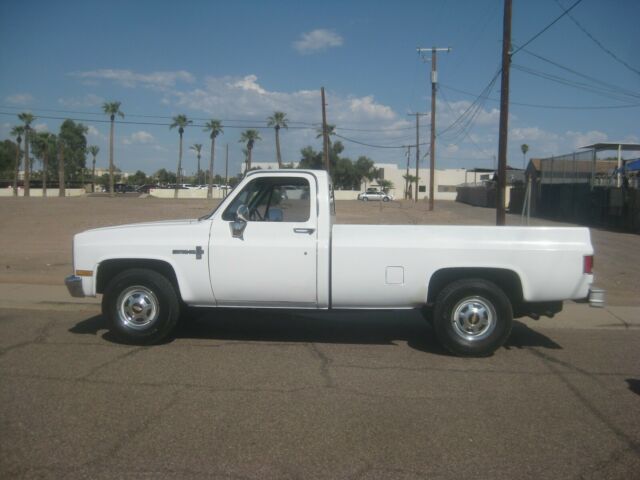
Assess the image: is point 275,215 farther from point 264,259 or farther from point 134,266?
point 134,266

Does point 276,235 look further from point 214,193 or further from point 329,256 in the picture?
point 214,193

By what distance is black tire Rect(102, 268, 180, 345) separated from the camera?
7.12 meters

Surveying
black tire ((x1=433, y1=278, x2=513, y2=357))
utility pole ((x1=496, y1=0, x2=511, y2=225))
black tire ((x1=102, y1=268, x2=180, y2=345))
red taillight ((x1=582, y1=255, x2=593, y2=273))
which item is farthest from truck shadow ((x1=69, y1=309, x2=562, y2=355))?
utility pole ((x1=496, y1=0, x2=511, y2=225))

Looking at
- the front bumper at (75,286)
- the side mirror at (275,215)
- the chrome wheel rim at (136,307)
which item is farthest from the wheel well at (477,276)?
the front bumper at (75,286)

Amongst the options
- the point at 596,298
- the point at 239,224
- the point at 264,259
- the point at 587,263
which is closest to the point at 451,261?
the point at 587,263

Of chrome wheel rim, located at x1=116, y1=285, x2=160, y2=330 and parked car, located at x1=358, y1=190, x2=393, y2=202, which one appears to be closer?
chrome wheel rim, located at x1=116, y1=285, x2=160, y2=330

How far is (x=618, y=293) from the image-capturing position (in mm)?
11742

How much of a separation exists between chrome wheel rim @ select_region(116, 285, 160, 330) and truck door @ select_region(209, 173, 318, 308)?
786 mm

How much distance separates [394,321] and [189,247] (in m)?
3.44

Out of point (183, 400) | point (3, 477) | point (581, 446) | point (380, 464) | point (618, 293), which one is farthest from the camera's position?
point (618, 293)

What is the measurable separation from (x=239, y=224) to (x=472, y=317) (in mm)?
2733

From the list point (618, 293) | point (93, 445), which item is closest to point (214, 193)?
point (618, 293)

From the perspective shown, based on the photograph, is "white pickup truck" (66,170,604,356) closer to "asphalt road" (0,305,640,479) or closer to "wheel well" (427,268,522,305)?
"wheel well" (427,268,522,305)

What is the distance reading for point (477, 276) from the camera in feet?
23.2
